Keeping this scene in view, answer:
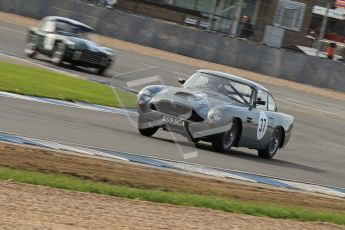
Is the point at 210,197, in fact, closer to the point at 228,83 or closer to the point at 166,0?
the point at 228,83

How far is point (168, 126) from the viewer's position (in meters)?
14.0

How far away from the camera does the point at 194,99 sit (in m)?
14.0

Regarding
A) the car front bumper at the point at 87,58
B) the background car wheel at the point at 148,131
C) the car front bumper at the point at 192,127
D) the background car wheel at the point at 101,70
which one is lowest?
the background car wheel at the point at 101,70

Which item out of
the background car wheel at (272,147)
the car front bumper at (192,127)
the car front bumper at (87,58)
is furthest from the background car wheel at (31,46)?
the car front bumper at (192,127)

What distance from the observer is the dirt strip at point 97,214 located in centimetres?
700

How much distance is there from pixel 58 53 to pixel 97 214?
57.1 feet

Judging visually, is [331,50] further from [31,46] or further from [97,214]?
[97,214]

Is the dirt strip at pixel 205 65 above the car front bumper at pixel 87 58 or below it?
below

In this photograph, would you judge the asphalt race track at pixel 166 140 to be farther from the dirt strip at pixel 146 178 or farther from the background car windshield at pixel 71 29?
the background car windshield at pixel 71 29

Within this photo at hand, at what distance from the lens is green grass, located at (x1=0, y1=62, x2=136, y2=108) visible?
17.9 meters

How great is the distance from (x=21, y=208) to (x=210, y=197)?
10.5ft

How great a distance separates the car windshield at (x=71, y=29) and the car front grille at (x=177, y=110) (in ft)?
37.1

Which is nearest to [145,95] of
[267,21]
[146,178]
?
[146,178]

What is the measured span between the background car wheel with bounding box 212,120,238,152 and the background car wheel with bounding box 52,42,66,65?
420 inches
